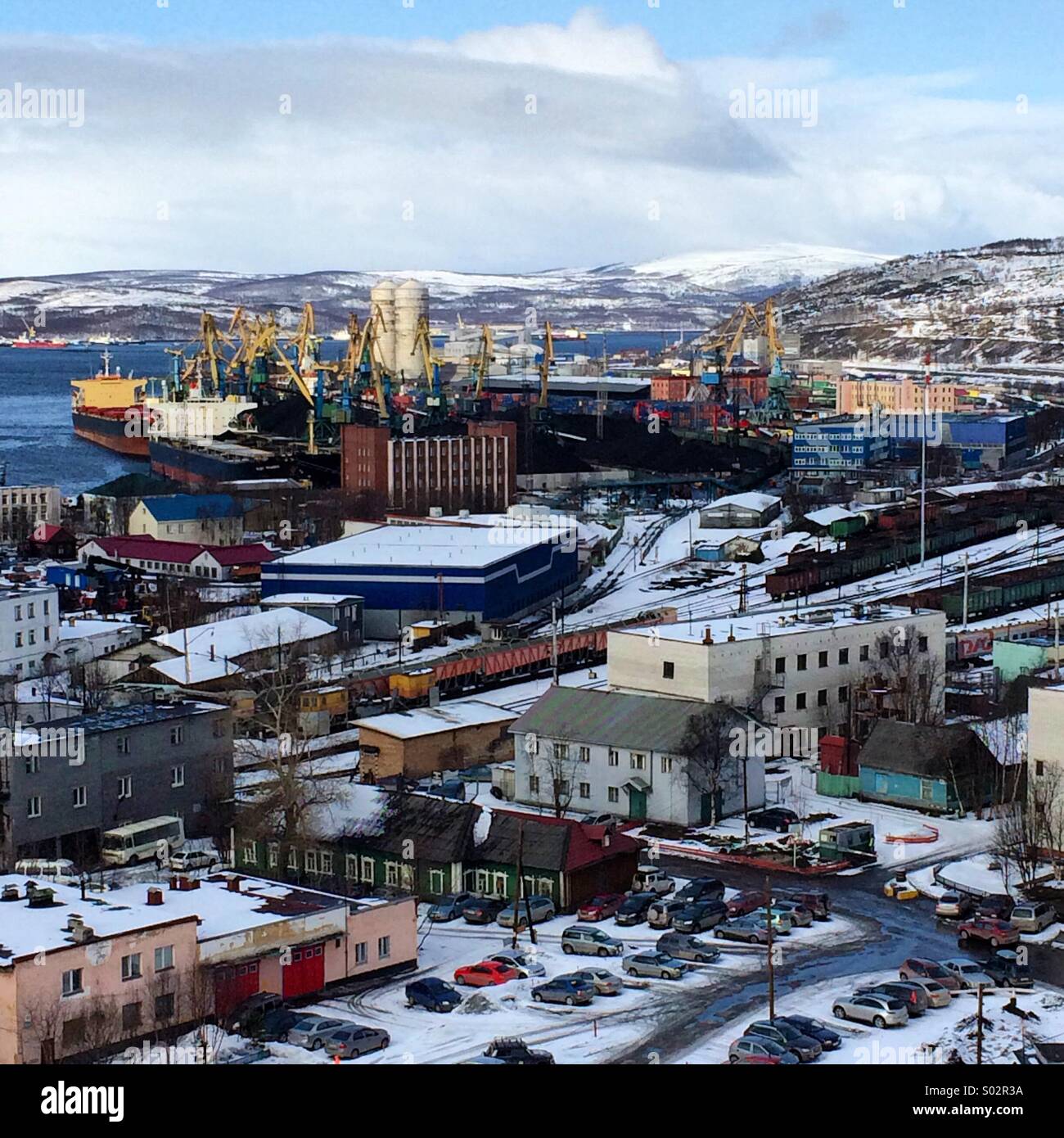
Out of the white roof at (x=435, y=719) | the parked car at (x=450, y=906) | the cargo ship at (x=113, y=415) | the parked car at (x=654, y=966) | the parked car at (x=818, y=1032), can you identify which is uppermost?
the cargo ship at (x=113, y=415)

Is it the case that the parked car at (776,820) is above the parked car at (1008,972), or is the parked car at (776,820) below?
below

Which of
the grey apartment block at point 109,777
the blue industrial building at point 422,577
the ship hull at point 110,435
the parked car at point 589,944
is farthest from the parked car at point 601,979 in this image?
the ship hull at point 110,435

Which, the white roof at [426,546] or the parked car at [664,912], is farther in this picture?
the white roof at [426,546]

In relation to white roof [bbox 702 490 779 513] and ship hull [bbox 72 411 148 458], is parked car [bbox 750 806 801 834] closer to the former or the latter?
white roof [bbox 702 490 779 513]

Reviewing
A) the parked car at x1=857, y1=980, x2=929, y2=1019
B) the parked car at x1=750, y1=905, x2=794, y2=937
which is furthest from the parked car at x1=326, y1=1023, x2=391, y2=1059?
the parked car at x1=750, y1=905, x2=794, y2=937

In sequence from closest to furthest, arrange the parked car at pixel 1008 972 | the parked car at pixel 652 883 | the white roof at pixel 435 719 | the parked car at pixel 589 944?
the parked car at pixel 1008 972
the parked car at pixel 589 944
the parked car at pixel 652 883
the white roof at pixel 435 719

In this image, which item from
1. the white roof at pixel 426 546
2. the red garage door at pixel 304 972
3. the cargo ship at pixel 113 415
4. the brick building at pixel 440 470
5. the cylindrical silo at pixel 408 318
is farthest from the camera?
the cylindrical silo at pixel 408 318

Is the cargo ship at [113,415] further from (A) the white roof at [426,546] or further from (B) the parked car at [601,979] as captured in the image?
(B) the parked car at [601,979]
